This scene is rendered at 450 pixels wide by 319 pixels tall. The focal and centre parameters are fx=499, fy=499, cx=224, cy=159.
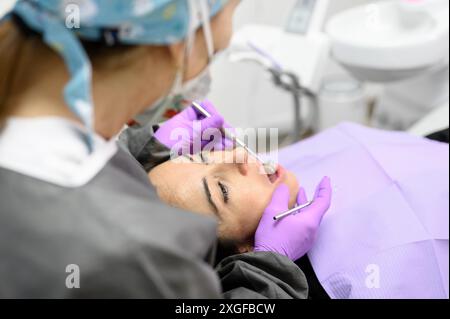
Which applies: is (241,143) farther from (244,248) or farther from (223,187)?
(244,248)

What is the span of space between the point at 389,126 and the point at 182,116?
3.71ft

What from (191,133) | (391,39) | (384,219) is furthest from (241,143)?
(391,39)

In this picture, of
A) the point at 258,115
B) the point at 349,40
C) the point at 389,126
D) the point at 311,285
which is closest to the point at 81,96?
the point at 311,285

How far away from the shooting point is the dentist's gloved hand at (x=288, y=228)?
117 cm

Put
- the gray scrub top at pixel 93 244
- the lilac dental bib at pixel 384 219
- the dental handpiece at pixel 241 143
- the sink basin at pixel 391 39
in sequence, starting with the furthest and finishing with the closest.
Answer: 1. the sink basin at pixel 391 39
2. the dental handpiece at pixel 241 143
3. the lilac dental bib at pixel 384 219
4. the gray scrub top at pixel 93 244

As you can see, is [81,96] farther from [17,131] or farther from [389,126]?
[389,126]

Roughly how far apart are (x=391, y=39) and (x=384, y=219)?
842mm

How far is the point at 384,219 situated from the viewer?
125 centimetres

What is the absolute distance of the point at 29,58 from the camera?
0.74 meters

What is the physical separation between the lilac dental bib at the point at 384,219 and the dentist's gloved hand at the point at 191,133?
1.02ft

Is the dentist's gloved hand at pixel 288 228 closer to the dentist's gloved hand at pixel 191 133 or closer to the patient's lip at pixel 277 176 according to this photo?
the patient's lip at pixel 277 176

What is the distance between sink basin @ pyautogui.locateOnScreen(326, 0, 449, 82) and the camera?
171 centimetres

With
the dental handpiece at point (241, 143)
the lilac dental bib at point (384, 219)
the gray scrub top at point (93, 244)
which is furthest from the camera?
the dental handpiece at point (241, 143)

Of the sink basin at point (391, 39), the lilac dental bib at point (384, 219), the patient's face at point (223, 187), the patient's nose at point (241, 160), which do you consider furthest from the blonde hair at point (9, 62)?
the sink basin at point (391, 39)
